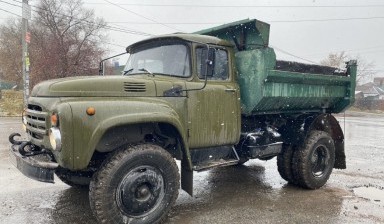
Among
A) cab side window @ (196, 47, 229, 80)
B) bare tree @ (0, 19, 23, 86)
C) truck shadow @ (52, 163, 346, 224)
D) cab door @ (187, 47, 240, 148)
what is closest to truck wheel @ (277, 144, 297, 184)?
truck shadow @ (52, 163, 346, 224)

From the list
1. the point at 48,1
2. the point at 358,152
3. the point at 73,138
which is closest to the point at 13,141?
the point at 73,138

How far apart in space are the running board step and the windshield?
3.60 ft

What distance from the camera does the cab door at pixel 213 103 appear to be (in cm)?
461

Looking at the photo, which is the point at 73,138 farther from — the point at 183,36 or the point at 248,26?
the point at 248,26

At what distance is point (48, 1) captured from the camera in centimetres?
2873

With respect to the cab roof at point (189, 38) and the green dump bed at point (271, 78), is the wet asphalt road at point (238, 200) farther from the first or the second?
the cab roof at point (189, 38)

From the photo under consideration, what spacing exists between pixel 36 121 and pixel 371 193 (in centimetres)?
518

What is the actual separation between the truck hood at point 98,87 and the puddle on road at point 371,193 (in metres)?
3.65

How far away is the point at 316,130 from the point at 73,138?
4414mm

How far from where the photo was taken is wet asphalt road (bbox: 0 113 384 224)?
4.48 meters

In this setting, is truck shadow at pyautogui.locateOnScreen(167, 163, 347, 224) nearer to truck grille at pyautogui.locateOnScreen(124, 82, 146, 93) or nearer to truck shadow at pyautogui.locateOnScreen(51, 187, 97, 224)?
truck shadow at pyautogui.locateOnScreen(51, 187, 97, 224)

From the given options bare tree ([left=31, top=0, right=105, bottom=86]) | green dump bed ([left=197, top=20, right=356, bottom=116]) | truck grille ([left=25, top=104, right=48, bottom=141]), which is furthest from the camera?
bare tree ([left=31, top=0, right=105, bottom=86])

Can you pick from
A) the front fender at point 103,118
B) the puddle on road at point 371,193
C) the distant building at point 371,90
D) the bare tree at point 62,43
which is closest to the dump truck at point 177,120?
the front fender at point 103,118

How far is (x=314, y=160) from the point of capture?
6.21m
